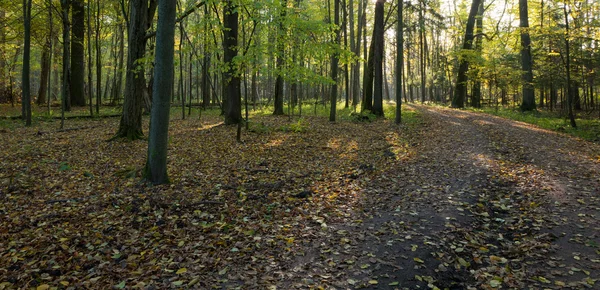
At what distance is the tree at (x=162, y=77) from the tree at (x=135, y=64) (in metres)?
4.46

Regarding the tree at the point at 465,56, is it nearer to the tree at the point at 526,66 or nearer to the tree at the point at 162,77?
the tree at the point at 526,66

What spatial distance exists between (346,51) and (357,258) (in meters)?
10.5

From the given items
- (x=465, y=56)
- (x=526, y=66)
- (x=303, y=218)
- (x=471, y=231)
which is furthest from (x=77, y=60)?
(x=526, y=66)

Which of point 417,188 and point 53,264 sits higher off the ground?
point 417,188

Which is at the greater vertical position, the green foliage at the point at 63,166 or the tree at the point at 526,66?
the tree at the point at 526,66

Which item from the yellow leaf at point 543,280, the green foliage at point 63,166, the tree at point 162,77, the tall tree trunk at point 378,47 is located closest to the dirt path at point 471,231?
the yellow leaf at point 543,280

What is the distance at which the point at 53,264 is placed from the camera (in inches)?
173

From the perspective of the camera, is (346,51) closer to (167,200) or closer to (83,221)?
(167,200)

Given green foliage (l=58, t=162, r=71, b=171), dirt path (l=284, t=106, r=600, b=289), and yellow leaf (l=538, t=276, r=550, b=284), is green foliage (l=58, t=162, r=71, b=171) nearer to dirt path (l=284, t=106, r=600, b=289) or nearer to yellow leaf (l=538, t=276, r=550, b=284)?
dirt path (l=284, t=106, r=600, b=289)

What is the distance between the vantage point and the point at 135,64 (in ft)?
34.2

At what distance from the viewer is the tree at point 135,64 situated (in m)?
10.6

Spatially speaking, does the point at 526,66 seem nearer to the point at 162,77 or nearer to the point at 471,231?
the point at 471,231

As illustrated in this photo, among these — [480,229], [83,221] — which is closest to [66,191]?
[83,221]

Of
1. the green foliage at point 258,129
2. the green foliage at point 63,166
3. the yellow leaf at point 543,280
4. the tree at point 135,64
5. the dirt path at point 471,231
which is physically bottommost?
the yellow leaf at point 543,280
